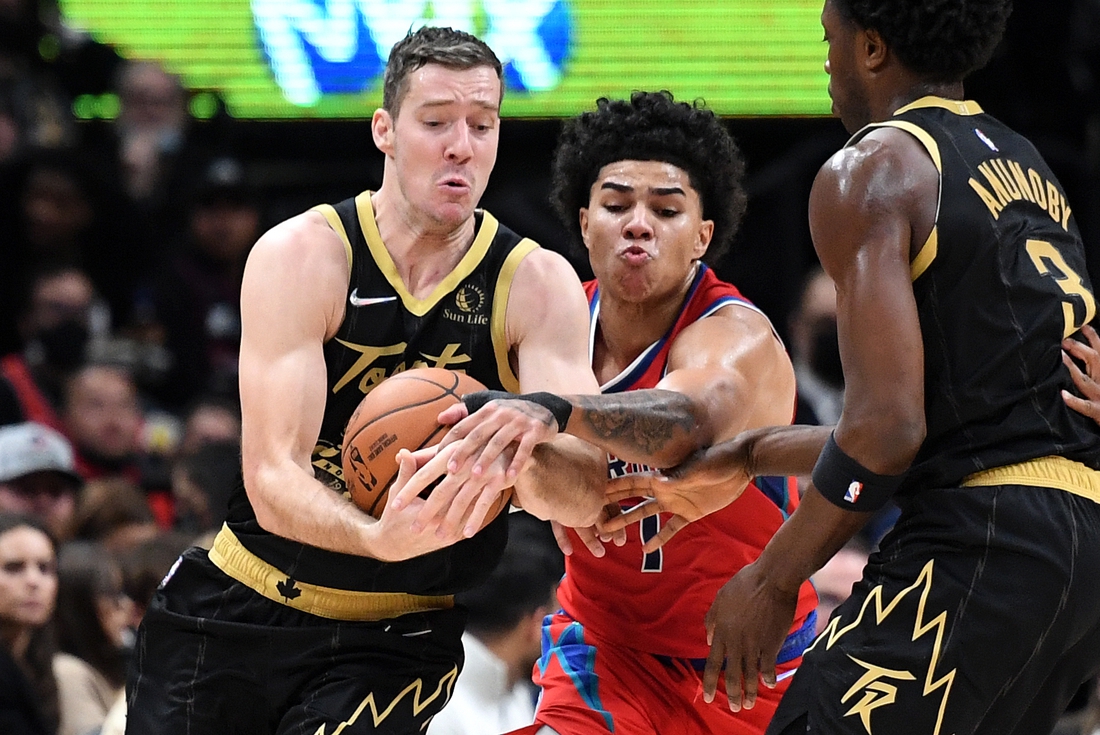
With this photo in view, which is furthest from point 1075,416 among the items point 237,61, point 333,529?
point 237,61

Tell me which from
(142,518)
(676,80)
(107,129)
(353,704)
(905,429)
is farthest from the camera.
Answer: (107,129)

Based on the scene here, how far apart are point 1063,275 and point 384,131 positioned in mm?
1931

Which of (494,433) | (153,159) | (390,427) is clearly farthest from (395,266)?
(153,159)

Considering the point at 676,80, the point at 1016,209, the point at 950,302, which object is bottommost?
the point at 950,302

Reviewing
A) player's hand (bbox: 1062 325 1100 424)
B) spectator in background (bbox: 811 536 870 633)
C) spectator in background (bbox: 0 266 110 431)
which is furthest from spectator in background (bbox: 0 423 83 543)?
player's hand (bbox: 1062 325 1100 424)

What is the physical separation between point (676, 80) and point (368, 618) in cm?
583

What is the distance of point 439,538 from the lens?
13.1 feet

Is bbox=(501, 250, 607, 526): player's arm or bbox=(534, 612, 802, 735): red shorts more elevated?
bbox=(501, 250, 607, 526): player's arm

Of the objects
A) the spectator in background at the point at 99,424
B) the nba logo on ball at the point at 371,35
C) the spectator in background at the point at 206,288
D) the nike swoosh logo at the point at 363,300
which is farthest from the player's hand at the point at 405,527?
the spectator in background at the point at 206,288

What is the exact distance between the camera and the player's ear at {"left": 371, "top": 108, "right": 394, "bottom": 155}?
4.59 meters

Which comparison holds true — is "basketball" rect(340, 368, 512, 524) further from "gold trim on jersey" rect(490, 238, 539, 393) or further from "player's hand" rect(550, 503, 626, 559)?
"player's hand" rect(550, 503, 626, 559)

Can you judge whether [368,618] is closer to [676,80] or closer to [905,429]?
[905,429]

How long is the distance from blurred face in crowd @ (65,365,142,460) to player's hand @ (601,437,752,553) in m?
4.92

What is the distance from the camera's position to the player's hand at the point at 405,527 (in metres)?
3.93
